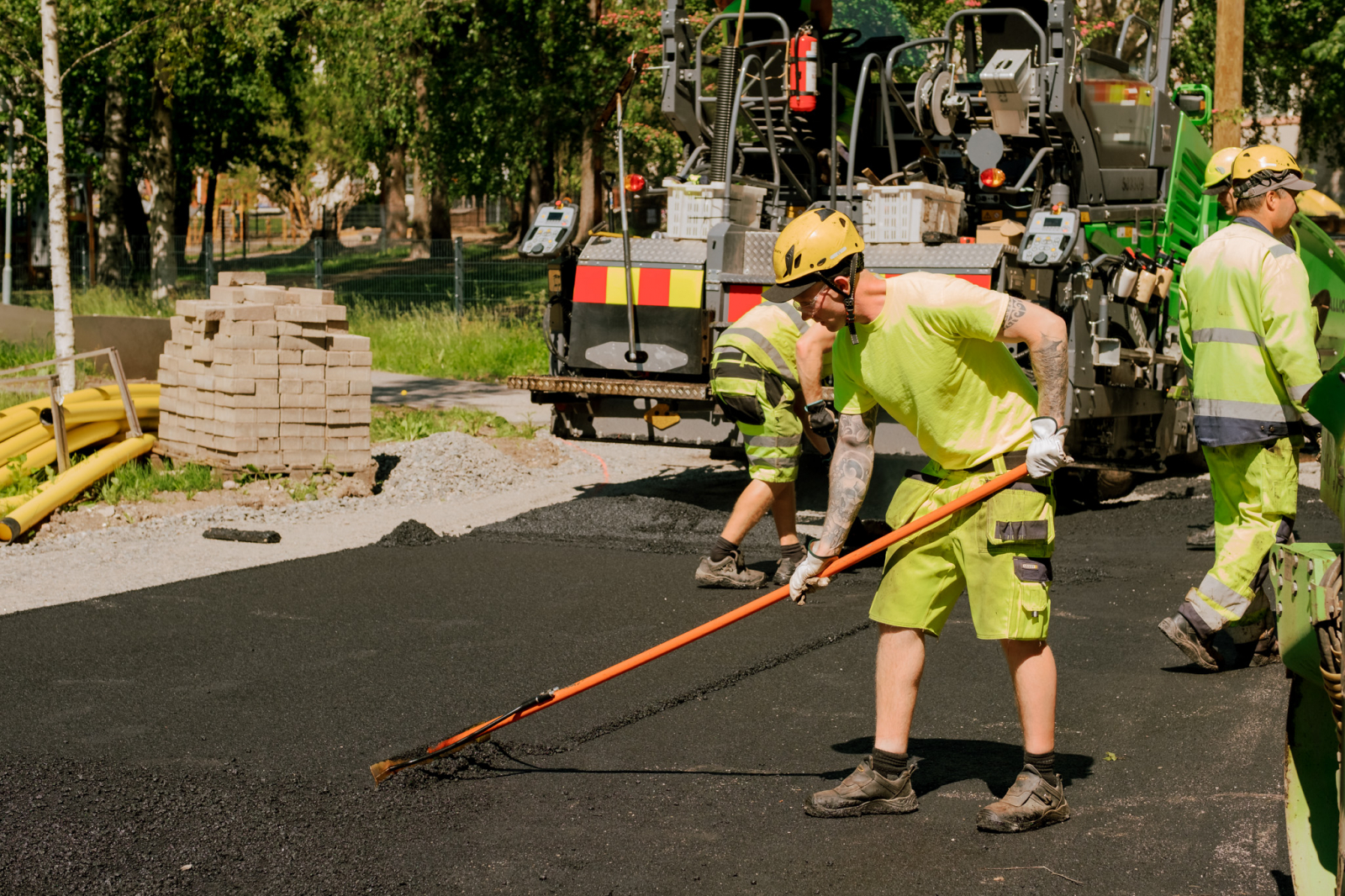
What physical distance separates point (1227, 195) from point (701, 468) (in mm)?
6009

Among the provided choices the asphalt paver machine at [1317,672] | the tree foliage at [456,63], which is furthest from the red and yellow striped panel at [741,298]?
the tree foliage at [456,63]

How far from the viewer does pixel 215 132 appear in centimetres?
3356

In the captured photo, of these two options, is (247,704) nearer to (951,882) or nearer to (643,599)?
(643,599)

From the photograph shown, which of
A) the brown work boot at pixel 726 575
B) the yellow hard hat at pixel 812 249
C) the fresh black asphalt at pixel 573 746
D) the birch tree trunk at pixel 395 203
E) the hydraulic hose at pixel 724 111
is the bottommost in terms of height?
the fresh black asphalt at pixel 573 746

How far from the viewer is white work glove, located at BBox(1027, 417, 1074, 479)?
3.79 m

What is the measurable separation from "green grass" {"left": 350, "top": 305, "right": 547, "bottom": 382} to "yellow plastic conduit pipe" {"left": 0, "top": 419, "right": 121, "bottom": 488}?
6194mm

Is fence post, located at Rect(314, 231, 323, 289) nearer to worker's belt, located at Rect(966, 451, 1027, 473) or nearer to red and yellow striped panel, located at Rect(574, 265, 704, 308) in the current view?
red and yellow striped panel, located at Rect(574, 265, 704, 308)

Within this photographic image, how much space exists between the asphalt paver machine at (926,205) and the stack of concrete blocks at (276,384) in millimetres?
1446

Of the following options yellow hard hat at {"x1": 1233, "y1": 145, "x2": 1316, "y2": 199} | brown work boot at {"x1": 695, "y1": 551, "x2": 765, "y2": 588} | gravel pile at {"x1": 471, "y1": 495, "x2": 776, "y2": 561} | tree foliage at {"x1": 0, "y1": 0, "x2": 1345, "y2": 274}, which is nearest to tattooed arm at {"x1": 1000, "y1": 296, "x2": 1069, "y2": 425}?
yellow hard hat at {"x1": 1233, "y1": 145, "x2": 1316, "y2": 199}

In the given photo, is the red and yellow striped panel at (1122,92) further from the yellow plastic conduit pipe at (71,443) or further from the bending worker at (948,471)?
the yellow plastic conduit pipe at (71,443)

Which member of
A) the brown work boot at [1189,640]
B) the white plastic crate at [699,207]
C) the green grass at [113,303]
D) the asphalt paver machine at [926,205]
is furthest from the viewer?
the green grass at [113,303]

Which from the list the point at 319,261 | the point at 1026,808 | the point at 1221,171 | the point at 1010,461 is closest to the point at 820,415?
the point at 1221,171

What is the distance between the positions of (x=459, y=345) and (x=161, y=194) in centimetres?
1231

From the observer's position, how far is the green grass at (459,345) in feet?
55.2
